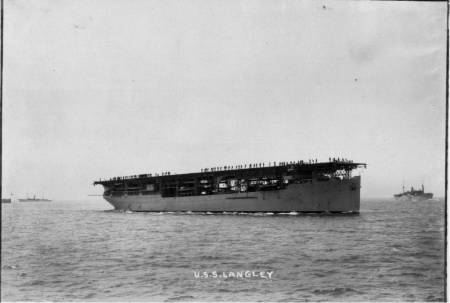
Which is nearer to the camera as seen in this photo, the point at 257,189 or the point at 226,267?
the point at 226,267

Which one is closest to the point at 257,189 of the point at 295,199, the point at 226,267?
the point at 295,199

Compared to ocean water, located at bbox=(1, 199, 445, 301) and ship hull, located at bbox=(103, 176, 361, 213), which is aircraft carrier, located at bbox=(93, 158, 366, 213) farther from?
ocean water, located at bbox=(1, 199, 445, 301)

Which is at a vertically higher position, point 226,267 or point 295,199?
point 295,199

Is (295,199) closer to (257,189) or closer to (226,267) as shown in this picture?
(257,189)

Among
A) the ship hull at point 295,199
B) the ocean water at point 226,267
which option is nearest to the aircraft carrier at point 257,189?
the ship hull at point 295,199

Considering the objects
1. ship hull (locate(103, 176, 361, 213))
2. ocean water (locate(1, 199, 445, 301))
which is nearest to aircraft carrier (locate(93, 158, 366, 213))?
ship hull (locate(103, 176, 361, 213))

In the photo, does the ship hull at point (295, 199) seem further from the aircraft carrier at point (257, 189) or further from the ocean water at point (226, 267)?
the ocean water at point (226, 267)

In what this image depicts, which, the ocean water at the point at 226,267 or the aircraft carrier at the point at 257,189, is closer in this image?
the ocean water at the point at 226,267
